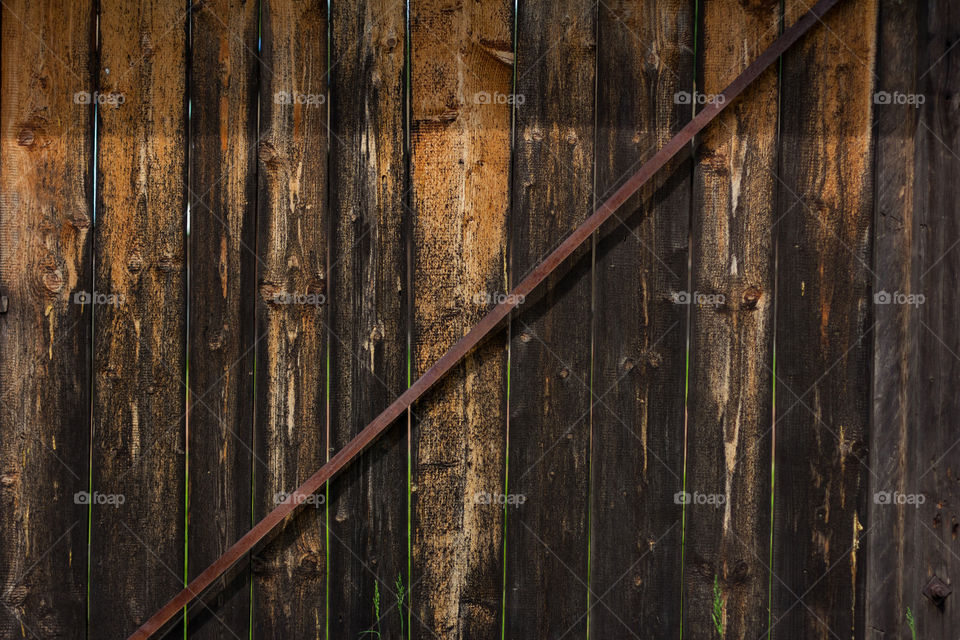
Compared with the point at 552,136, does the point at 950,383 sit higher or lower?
lower

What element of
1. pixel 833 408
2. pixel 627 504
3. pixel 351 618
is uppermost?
pixel 833 408

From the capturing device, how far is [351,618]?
75.5 inches

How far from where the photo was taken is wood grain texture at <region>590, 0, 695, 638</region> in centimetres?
190

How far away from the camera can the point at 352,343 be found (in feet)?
6.23

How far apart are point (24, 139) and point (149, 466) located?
37.9 inches

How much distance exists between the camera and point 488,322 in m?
1.84

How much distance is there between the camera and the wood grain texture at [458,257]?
1888mm

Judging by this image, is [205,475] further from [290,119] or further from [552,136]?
[552,136]

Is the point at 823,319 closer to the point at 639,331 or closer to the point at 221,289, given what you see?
the point at 639,331

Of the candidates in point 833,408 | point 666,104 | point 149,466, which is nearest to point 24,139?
point 149,466

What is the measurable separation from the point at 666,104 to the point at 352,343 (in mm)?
1093

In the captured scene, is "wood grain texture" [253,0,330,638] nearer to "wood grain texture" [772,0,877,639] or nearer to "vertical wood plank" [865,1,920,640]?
"wood grain texture" [772,0,877,639]

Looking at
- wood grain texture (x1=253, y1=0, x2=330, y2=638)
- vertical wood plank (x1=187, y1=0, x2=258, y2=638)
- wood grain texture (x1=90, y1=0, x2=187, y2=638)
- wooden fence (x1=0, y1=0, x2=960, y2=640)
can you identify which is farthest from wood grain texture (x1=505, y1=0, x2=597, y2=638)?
wood grain texture (x1=90, y1=0, x2=187, y2=638)

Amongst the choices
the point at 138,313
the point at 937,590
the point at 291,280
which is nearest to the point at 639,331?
the point at 291,280
